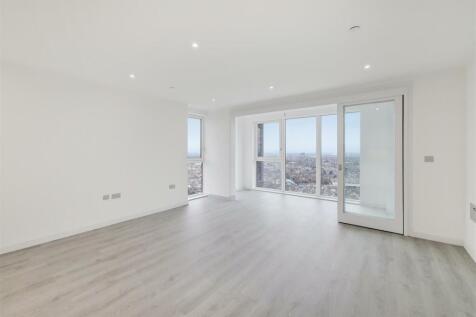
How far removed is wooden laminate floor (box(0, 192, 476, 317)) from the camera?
74.4 inches

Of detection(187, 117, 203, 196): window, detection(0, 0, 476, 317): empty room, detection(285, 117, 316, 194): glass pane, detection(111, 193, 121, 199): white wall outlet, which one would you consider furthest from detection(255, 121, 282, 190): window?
detection(111, 193, 121, 199): white wall outlet

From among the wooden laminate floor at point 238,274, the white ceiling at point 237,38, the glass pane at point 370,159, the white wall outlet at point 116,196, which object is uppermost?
the white ceiling at point 237,38

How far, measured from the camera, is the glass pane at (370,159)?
3.71 m

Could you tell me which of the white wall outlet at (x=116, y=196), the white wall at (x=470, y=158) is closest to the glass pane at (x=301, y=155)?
the white wall at (x=470, y=158)

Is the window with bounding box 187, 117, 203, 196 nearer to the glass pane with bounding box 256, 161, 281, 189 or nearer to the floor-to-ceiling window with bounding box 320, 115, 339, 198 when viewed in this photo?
the glass pane with bounding box 256, 161, 281, 189

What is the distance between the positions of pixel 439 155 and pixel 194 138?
5.45m

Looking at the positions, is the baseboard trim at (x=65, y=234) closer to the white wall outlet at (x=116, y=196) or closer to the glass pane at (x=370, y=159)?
the white wall outlet at (x=116, y=196)

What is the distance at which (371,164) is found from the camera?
3934 millimetres

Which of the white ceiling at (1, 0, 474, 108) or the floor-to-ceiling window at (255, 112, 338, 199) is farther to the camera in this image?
the floor-to-ceiling window at (255, 112, 338, 199)

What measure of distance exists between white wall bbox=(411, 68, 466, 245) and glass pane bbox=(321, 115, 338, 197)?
8.44ft

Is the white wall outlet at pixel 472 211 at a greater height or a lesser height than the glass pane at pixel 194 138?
lesser

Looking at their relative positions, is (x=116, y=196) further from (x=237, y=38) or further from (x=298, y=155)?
(x=298, y=155)

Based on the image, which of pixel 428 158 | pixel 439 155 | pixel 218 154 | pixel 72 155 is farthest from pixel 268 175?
pixel 72 155

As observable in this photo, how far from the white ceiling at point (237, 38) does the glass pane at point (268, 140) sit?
3.66 meters
